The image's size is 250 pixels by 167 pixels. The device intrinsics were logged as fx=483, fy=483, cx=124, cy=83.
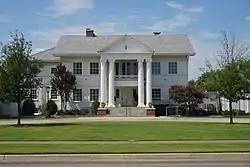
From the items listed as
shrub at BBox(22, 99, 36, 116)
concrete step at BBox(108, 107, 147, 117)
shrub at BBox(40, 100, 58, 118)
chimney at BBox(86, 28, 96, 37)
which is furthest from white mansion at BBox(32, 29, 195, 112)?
shrub at BBox(40, 100, 58, 118)

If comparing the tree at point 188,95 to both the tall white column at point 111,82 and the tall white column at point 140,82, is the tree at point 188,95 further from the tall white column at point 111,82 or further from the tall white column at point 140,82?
the tall white column at point 111,82

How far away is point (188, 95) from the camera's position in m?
50.2

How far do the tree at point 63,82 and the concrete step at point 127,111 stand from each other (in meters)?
5.21

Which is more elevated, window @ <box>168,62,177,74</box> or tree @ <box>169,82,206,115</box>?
window @ <box>168,62,177,74</box>

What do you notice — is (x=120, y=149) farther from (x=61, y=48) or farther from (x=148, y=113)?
(x=61, y=48)

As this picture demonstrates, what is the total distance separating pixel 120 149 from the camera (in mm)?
17125

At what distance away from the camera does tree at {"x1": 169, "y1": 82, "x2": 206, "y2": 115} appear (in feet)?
164

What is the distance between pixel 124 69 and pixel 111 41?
4.18 m

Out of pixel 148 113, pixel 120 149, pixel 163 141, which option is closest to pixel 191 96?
pixel 148 113

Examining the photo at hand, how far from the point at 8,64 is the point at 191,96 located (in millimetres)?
22214

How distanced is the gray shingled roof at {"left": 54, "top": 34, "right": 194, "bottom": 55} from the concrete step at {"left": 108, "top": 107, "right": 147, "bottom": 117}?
24.4 feet

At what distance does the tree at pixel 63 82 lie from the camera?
52.5 m

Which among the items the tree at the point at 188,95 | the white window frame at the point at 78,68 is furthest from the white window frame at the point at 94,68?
the tree at the point at 188,95

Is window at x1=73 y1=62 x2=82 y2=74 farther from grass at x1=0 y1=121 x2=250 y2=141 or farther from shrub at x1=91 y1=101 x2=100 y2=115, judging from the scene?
grass at x1=0 y1=121 x2=250 y2=141
